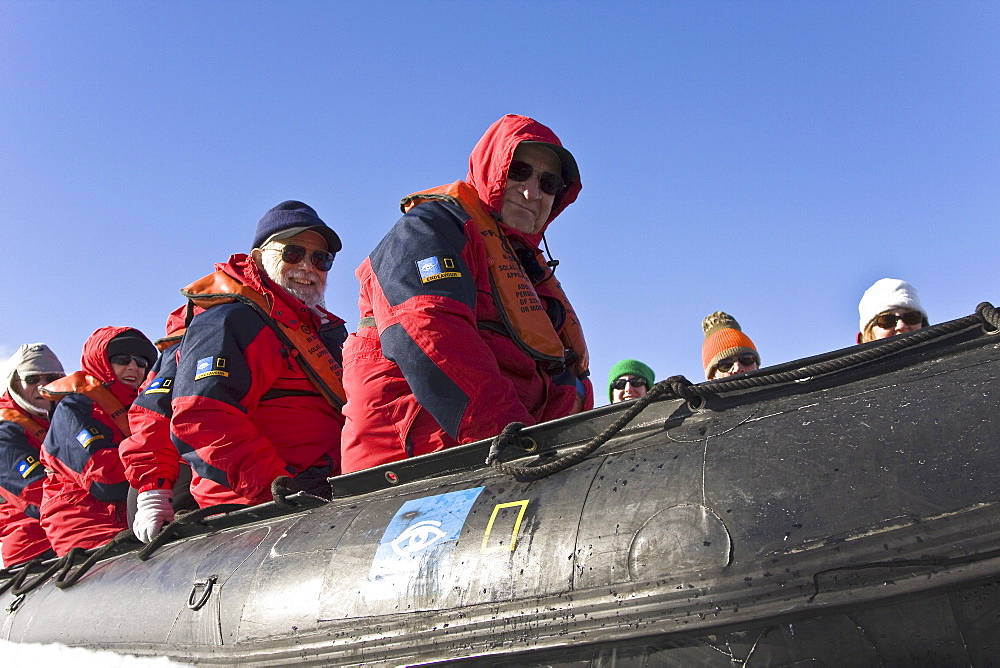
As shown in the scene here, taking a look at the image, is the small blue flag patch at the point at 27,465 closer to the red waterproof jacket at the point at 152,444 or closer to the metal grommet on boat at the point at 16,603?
the red waterproof jacket at the point at 152,444

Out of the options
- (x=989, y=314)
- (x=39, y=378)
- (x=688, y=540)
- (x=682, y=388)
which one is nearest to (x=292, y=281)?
(x=682, y=388)

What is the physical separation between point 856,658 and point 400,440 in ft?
6.00

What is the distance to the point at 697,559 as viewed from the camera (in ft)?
6.56

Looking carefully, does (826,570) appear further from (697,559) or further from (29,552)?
(29,552)

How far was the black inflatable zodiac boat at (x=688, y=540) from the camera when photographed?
179cm

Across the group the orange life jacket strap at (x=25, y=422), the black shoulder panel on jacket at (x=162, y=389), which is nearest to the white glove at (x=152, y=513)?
the black shoulder panel on jacket at (x=162, y=389)

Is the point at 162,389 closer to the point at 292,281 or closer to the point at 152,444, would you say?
the point at 152,444

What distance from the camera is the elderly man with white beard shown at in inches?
169

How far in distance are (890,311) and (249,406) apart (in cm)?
330

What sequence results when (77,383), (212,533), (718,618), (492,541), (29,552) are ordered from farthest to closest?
(29,552)
(77,383)
(212,533)
(492,541)
(718,618)

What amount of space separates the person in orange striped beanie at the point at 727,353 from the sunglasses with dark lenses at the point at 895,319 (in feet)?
3.39

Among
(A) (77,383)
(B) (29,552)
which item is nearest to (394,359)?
(A) (77,383)

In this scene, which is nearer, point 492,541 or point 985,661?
point 985,661

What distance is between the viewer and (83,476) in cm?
595
